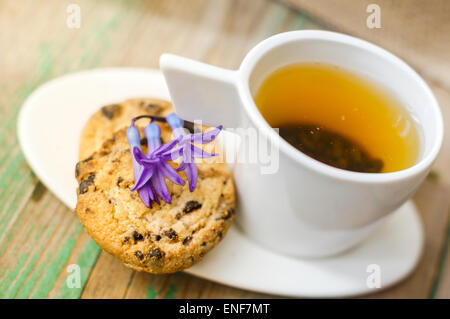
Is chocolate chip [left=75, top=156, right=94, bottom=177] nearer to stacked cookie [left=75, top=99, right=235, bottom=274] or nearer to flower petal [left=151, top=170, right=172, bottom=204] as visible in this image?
stacked cookie [left=75, top=99, right=235, bottom=274]

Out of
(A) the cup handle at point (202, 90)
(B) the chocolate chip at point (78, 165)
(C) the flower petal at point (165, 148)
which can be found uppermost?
(A) the cup handle at point (202, 90)

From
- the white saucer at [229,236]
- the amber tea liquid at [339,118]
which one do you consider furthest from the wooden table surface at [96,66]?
the amber tea liquid at [339,118]

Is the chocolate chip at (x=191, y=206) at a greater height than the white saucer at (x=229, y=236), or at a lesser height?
greater

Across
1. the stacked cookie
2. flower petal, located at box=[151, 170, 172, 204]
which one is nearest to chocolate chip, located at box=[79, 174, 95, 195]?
the stacked cookie

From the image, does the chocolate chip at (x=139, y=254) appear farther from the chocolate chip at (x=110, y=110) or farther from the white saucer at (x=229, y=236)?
the chocolate chip at (x=110, y=110)

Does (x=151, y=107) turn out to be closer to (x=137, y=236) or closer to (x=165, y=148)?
(x=165, y=148)

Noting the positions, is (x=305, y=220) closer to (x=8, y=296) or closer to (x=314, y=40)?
(x=314, y=40)
